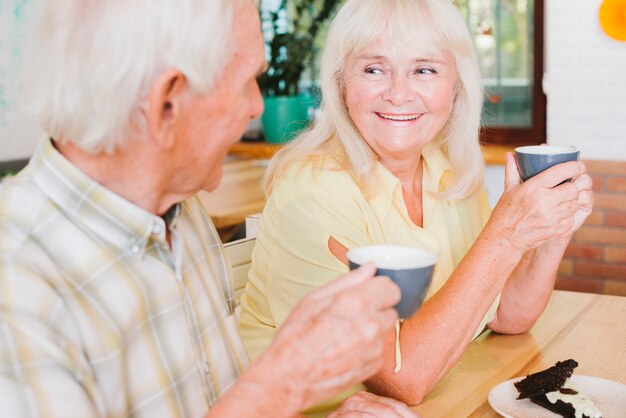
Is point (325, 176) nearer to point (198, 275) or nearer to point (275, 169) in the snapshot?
point (275, 169)

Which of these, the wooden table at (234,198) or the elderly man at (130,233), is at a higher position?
the elderly man at (130,233)

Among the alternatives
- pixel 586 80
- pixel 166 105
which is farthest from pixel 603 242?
pixel 166 105

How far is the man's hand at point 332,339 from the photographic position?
2.81ft

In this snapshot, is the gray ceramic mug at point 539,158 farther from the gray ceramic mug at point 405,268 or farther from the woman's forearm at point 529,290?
the gray ceramic mug at point 405,268

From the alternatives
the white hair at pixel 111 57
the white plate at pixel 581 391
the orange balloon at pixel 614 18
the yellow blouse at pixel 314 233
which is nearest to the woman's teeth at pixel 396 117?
the yellow blouse at pixel 314 233

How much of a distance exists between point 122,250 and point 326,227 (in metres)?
0.61

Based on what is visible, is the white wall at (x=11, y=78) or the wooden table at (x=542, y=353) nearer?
the wooden table at (x=542, y=353)

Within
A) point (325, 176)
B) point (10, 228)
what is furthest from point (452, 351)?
point (10, 228)

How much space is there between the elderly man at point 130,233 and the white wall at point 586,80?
2.79m

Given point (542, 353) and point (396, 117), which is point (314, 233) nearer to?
point (396, 117)

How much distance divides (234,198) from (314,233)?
200 centimetres

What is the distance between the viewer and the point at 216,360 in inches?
44.2

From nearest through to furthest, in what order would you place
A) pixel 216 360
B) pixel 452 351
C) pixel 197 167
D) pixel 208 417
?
pixel 208 417, pixel 197 167, pixel 216 360, pixel 452 351

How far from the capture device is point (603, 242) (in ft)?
11.6
